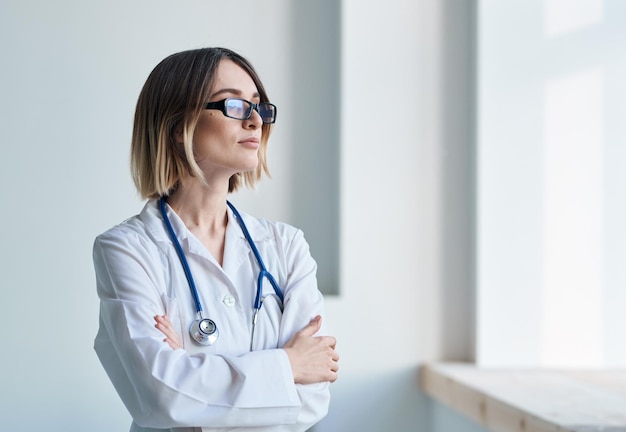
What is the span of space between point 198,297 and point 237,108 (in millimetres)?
428

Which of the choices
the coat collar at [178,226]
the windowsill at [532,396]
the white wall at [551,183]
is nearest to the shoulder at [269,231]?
the coat collar at [178,226]

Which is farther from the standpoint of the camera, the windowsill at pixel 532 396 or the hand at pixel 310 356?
the windowsill at pixel 532 396

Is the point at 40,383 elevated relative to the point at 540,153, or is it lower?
lower

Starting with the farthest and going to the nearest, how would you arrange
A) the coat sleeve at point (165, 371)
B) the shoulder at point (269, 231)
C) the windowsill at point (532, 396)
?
1. the windowsill at point (532, 396)
2. the shoulder at point (269, 231)
3. the coat sleeve at point (165, 371)

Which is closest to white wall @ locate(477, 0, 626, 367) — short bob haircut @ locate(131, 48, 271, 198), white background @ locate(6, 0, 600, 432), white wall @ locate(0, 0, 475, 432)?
white background @ locate(6, 0, 600, 432)

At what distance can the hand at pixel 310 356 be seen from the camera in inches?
68.4

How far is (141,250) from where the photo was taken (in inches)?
68.7

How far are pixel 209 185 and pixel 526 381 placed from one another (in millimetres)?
1669

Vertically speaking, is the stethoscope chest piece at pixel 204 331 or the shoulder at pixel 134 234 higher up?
the shoulder at pixel 134 234

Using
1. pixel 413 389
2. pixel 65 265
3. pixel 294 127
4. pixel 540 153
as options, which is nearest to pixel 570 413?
pixel 413 389

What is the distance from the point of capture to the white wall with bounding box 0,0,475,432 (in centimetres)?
301

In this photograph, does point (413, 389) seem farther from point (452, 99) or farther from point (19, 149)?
point (19, 149)

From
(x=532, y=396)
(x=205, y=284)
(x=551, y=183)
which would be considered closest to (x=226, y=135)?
(x=205, y=284)

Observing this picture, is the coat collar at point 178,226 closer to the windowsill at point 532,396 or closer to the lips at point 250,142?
the lips at point 250,142
